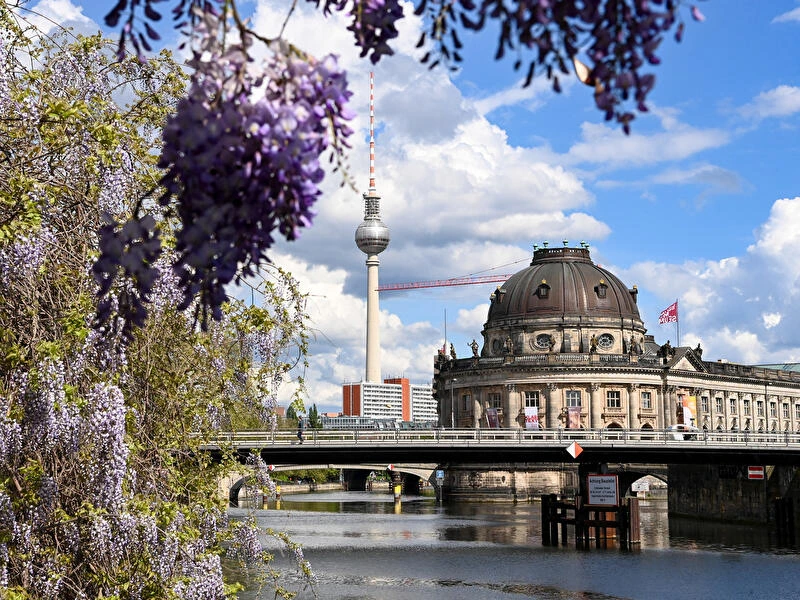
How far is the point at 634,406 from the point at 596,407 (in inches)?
180

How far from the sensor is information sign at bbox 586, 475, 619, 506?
63.1 m

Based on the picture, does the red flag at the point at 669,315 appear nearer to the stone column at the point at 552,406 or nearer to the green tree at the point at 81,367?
the stone column at the point at 552,406

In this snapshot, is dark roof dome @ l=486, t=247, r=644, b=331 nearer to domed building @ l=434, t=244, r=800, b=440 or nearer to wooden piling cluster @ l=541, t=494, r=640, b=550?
domed building @ l=434, t=244, r=800, b=440

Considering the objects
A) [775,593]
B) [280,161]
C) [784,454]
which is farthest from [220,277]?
[784,454]

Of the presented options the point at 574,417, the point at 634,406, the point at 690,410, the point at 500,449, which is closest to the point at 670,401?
the point at 690,410

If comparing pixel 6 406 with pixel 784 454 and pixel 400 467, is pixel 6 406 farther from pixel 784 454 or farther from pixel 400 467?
pixel 400 467

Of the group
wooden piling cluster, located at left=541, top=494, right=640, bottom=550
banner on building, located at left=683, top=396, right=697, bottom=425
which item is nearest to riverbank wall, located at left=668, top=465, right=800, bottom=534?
wooden piling cluster, located at left=541, top=494, right=640, bottom=550

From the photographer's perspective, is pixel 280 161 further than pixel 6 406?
No

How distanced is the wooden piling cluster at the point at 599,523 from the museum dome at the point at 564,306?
5868 cm

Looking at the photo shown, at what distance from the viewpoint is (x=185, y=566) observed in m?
17.1

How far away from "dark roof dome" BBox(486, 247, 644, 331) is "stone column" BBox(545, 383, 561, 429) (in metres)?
7.99

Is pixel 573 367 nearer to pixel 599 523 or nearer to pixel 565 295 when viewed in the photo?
pixel 565 295

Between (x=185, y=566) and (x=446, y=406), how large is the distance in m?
116

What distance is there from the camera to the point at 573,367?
4774 inches
